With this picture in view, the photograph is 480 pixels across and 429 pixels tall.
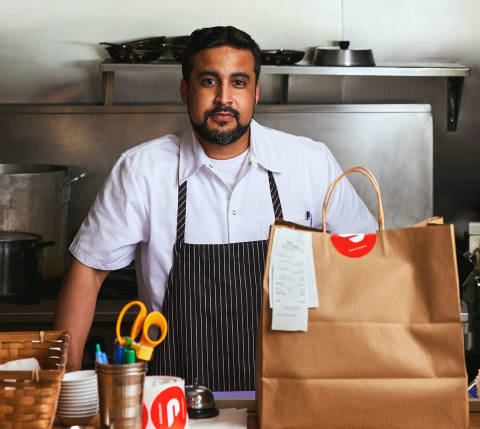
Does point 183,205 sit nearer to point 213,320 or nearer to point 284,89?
point 213,320

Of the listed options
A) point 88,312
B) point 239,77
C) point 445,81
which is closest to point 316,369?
point 88,312

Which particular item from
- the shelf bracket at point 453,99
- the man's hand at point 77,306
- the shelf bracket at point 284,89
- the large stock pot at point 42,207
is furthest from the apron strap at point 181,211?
the shelf bracket at point 453,99

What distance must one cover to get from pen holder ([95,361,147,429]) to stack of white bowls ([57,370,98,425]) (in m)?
0.13

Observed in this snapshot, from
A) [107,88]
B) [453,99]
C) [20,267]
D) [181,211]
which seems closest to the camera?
[181,211]

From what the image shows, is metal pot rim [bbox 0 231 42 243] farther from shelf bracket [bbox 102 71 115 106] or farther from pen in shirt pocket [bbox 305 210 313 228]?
pen in shirt pocket [bbox 305 210 313 228]

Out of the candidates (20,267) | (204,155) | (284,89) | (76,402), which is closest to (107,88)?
(284,89)

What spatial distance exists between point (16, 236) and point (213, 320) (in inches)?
43.7

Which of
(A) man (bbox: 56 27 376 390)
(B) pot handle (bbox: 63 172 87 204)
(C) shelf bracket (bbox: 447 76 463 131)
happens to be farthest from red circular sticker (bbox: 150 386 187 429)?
(C) shelf bracket (bbox: 447 76 463 131)

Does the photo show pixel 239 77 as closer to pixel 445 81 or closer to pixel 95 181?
pixel 95 181

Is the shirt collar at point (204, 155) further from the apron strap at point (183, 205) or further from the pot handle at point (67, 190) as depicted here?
the pot handle at point (67, 190)

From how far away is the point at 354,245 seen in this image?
1.12 meters

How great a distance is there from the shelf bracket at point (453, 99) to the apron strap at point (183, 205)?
159 cm

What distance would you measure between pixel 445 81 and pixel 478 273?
1.12 m

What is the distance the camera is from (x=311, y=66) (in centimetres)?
291
